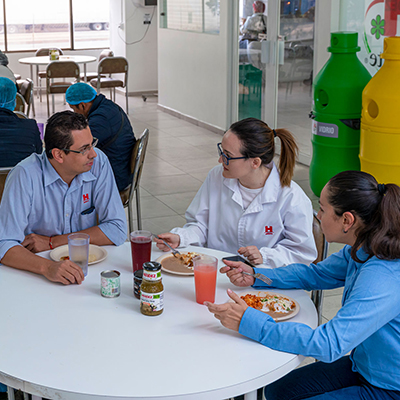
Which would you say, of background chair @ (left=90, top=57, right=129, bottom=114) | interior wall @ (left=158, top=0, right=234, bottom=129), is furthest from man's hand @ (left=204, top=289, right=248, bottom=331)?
background chair @ (left=90, top=57, right=129, bottom=114)

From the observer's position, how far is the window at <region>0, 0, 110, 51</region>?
11289mm

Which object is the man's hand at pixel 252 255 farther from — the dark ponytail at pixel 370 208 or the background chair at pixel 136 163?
the background chair at pixel 136 163

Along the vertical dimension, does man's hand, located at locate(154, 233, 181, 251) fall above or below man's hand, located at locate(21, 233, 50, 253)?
above

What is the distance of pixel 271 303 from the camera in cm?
168

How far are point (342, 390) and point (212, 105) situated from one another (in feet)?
21.1

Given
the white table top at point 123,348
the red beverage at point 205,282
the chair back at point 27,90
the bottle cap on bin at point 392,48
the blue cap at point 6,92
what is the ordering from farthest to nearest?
the chair back at point 27,90 < the bottle cap on bin at point 392,48 < the blue cap at point 6,92 < the red beverage at point 205,282 < the white table top at point 123,348

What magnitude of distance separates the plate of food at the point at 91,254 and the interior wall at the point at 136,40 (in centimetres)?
911

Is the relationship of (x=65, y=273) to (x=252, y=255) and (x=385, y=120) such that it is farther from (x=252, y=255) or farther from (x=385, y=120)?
(x=385, y=120)

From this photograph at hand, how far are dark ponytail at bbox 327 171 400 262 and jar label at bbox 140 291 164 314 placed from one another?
21.8 inches

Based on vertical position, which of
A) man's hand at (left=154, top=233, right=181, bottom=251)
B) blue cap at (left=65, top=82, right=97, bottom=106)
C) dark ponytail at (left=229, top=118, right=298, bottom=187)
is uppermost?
blue cap at (left=65, top=82, right=97, bottom=106)

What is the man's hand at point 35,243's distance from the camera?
7.23 feet

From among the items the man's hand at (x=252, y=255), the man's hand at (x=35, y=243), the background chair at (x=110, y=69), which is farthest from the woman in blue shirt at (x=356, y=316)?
the background chair at (x=110, y=69)

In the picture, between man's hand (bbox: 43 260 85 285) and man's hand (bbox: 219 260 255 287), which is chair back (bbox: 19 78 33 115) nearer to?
man's hand (bbox: 43 260 85 285)

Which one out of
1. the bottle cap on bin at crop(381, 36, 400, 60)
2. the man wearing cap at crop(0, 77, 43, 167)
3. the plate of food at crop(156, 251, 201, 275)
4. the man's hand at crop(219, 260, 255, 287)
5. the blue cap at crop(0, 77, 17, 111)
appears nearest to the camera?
the man's hand at crop(219, 260, 255, 287)
